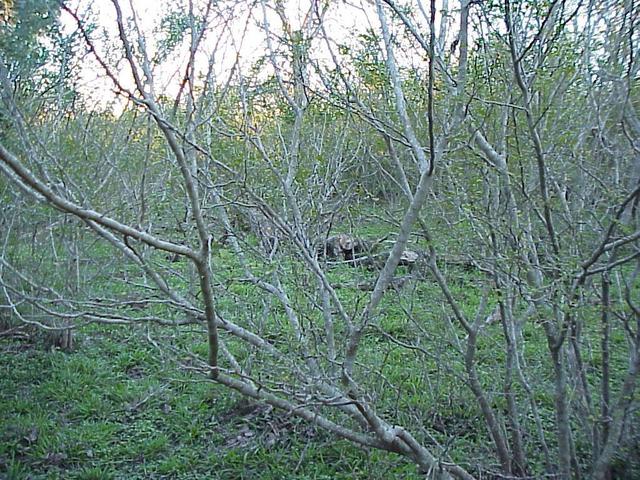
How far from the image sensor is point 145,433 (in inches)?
169

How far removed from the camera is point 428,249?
316 centimetres

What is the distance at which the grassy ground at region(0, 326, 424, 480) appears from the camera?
12.5 ft

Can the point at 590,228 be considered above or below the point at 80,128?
below

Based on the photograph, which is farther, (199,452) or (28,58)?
(199,452)

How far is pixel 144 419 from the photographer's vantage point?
4512 mm

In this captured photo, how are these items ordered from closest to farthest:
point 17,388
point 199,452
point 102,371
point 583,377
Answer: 1. point 583,377
2. point 199,452
3. point 17,388
4. point 102,371

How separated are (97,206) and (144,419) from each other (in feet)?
4.84

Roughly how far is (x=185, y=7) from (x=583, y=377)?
2.61 meters

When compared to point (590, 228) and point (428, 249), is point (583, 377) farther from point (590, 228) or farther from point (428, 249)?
point (428, 249)

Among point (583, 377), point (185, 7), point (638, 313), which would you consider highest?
point (185, 7)

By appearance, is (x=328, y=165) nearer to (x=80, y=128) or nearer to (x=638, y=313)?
(x=80, y=128)

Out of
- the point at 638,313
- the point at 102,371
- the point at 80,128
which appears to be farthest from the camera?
the point at 102,371

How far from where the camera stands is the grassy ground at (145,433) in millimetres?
3811

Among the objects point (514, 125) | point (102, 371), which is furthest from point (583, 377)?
point (102, 371)
